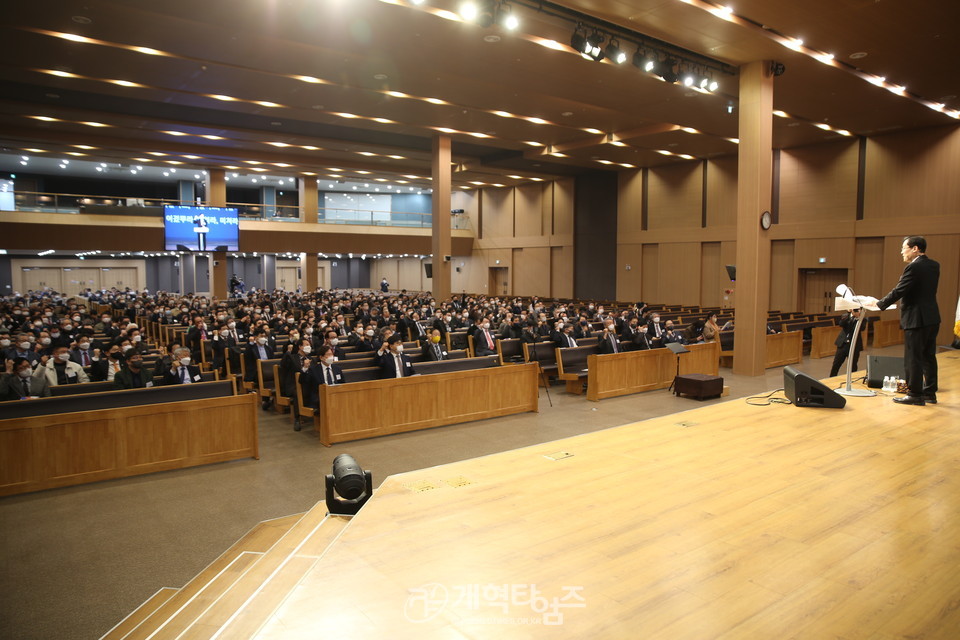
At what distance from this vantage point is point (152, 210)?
23438mm

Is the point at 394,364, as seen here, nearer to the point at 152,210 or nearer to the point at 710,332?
the point at 710,332

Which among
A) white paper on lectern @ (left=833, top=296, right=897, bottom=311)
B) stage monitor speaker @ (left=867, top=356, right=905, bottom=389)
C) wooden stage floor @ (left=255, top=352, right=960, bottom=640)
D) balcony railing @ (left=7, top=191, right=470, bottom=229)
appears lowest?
wooden stage floor @ (left=255, top=352, right=960, bottom=640)

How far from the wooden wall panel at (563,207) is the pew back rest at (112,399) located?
872 inches

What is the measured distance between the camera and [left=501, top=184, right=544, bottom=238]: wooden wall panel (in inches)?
1139

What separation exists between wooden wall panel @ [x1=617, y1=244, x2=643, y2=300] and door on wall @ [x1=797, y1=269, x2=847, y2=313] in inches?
246

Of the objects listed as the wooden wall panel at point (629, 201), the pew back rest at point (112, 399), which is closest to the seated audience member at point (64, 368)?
the pew back rest at point (112, 399)

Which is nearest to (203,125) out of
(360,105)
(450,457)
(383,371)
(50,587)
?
(360,105)

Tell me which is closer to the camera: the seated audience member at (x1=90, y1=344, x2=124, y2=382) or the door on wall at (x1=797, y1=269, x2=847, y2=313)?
the seated audience member at (x1=90, y1=344, x2=124, y2=382)

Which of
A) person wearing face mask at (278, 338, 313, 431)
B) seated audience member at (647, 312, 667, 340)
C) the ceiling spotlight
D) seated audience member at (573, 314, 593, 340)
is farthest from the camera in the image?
seated audience member at (573, 314, 593, 340)

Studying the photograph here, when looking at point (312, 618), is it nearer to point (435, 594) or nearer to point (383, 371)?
point (435, 594)

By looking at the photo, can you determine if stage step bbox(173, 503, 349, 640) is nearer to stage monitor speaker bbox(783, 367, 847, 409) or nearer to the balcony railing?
stage monitor speaker bbox(783, 367, 847, 409)

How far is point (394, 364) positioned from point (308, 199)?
2074 cm

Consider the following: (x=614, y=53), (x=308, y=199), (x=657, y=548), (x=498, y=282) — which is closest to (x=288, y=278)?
(x=308, y=199)

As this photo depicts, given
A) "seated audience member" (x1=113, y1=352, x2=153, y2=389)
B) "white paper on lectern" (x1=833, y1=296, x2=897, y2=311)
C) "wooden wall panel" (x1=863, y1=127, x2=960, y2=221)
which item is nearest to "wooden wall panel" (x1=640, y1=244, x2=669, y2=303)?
"wooden wall panel" (x1=863, y1=127, x2=960, y2=221)
